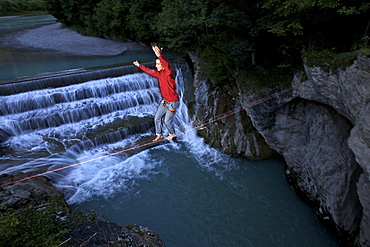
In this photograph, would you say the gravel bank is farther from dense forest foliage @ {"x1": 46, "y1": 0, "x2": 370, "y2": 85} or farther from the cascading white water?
the cascading white water

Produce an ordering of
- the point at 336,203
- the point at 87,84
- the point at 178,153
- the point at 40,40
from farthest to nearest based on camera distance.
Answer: the point at 40,40
the point at 87,84
the point at 178,153
the point at 336,203

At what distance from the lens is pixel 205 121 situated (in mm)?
11094

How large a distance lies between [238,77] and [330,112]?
12.3 feet

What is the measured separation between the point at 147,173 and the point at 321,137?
6.07 metres

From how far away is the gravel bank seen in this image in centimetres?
1998

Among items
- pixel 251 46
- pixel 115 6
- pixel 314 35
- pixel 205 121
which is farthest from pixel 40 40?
pixel 314 35

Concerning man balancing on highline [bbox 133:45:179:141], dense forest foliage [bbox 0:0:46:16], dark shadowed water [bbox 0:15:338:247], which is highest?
dense forest foliage [bbox 0:0:46:16]

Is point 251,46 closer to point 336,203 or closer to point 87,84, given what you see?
point 336,203

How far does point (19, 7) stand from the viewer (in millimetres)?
52094

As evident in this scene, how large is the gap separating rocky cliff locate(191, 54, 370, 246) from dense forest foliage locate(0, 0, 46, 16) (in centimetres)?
5732

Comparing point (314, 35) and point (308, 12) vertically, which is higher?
point (308, 12)

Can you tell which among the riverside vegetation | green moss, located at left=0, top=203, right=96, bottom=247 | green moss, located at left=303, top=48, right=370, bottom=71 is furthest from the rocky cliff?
green moss, located at left=0, top=203, right=96, bottom=247

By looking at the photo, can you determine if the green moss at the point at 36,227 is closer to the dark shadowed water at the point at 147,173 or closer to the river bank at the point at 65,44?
the dark shadowed water at the point at 147,173

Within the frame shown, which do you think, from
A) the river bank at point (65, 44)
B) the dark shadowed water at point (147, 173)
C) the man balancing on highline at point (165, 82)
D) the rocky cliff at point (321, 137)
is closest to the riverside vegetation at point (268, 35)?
the rocky cliff at point (321, 137)
